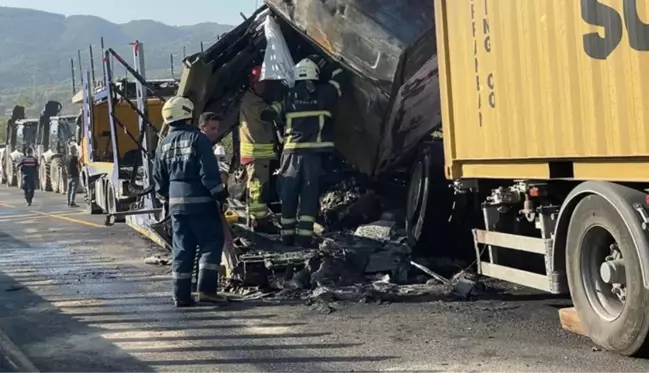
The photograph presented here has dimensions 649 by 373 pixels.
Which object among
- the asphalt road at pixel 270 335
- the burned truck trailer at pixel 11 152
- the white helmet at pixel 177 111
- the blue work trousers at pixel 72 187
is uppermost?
the burned truck trailer at pixel 11 152

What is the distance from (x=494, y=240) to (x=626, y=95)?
2.12m

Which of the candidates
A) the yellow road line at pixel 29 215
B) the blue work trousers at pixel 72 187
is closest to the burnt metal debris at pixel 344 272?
the yellow road line at pixel 29 215

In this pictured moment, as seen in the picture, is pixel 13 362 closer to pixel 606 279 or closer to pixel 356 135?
pixel 606 279

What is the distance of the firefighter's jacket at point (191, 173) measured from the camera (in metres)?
7.51

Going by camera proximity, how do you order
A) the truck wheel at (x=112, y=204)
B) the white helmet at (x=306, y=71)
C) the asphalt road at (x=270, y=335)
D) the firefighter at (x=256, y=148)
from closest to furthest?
the asphalt road at (x=270, y=335), the white helmet at (x=306, y=71), the firefighter at (x=256, y=148), the truck wheel at (x=112, y=204)

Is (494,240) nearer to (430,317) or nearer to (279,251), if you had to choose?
(430,317)

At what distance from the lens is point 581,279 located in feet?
18.5

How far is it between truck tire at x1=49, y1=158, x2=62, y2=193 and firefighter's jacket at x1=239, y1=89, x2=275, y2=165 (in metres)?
16.8

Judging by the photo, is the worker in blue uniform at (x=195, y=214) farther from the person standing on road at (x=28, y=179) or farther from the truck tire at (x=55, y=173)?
the truck tire at (x=55, y=173)

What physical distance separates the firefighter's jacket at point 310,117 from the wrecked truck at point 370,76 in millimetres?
296

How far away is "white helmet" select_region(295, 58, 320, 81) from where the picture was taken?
8.84 meters

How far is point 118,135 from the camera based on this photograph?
1413 centimetres

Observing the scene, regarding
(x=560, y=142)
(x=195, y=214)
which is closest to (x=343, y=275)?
(x=195, y=214)

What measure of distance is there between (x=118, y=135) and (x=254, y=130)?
4952mm
